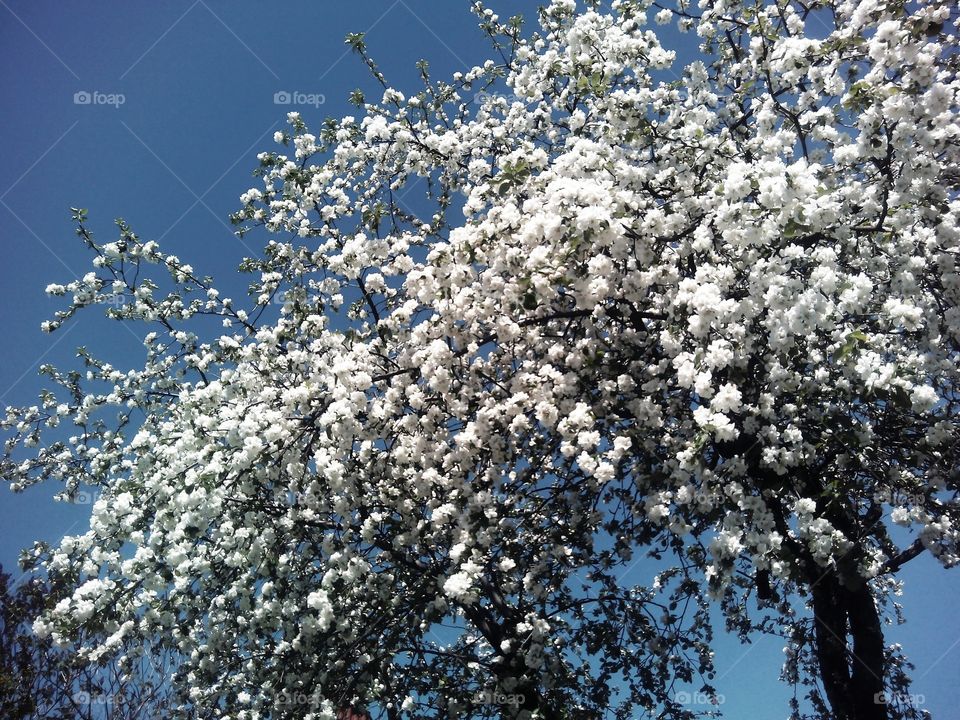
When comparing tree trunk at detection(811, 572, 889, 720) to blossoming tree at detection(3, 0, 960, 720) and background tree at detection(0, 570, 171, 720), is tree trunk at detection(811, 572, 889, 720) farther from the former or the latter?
background tree at detection(0, 570, 171, 720)

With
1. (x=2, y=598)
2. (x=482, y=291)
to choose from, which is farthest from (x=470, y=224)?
(x=2, y=598)

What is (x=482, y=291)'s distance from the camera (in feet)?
20.2

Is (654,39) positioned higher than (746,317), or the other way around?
(654,39)

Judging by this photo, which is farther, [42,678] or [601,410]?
[42,678]

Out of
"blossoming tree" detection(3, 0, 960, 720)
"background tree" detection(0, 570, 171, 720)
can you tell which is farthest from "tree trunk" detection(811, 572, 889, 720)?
"background tree" detection(0, 570, 171, 720)

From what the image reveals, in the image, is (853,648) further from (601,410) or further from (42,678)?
(42,678)

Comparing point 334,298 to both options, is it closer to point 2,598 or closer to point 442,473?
point 442,473

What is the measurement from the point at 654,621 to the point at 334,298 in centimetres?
585

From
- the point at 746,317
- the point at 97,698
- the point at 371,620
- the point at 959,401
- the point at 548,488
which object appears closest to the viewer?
the point at 746,317

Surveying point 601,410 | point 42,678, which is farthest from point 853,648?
point 42,678

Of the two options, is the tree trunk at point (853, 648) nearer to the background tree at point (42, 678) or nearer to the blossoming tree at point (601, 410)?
the blossoming tree at point (601, 410)

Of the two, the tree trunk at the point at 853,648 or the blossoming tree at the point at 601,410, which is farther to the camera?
the tree trunk at the point at 853,648

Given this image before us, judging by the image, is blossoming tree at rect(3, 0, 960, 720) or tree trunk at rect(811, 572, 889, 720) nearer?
blossoming tree at rect(3, 0, 960, 720)

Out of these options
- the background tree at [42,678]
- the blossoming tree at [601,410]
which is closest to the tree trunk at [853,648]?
the blossoming tree at [601,410]
